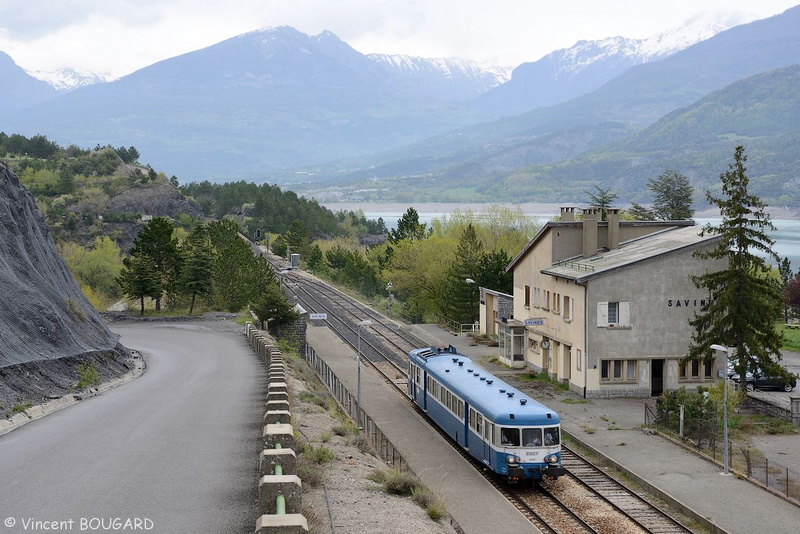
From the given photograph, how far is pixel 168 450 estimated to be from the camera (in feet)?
58.5

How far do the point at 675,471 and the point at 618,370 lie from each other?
15.3 meters

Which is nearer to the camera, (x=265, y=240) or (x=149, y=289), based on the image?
(x=149, y=289)

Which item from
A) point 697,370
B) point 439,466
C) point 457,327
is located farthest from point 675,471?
point 457,327

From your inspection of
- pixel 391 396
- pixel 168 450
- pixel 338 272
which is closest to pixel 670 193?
pixel 338 272

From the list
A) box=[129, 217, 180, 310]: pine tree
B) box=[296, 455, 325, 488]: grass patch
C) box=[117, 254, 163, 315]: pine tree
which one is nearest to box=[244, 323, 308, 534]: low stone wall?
box=[296, 455, 325, 488]: grass patch

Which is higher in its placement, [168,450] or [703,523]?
[168,450]

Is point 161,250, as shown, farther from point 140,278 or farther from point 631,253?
point 631,253

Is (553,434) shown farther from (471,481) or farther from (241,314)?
(241,314)

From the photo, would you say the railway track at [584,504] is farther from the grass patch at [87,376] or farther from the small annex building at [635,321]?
the grass patch at [87,376]

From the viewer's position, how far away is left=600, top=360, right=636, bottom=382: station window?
4646 centimetres

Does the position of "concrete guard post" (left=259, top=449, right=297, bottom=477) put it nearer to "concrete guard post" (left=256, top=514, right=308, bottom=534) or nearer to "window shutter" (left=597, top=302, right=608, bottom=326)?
"concrete guard post" (left=256, top=514, right=308, bottom=534)

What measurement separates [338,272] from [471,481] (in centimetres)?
10029

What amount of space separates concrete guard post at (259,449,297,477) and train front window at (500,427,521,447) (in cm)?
1611

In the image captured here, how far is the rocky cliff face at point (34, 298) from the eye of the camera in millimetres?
A: 28467
